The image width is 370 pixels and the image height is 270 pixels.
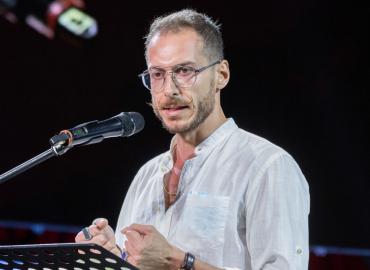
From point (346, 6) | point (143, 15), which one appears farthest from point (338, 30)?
point (143, 15)

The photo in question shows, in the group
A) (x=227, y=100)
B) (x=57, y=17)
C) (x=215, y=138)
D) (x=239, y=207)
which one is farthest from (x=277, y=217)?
(x=57, y=17)

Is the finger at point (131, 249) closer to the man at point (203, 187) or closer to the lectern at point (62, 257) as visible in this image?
the man at point (203, 187)

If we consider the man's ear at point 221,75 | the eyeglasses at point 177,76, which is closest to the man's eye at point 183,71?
the eyeglasses at point 177,76

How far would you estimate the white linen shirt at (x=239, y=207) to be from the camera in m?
1.47

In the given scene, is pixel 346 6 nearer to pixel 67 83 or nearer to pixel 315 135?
pixel 315 135

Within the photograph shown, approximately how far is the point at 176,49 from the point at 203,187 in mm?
364

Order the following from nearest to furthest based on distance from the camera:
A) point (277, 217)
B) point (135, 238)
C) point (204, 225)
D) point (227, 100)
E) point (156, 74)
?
1. point (135, 238)
2. point (277, 217)
3. point (204, 225)
4. point (156, 74)
5. point (227, 100)

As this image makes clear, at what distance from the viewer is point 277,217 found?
147cm

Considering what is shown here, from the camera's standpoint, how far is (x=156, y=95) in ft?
5.49

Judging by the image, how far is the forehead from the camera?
167 cm

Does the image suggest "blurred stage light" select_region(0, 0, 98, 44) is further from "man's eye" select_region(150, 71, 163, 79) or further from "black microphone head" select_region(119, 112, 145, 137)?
"black microphone head" select_region(119, 112, 145, 137)

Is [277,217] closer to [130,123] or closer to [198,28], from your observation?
[130,123]

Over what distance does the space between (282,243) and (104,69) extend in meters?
2.34

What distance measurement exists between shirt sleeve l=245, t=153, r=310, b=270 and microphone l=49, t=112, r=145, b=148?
33cm
